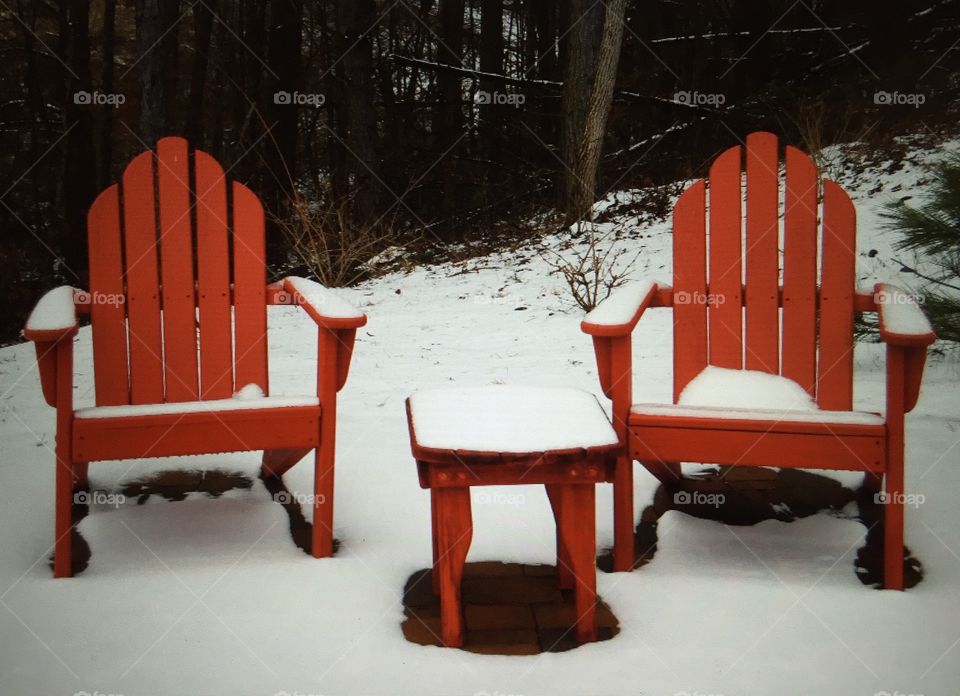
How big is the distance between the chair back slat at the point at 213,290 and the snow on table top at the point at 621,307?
3.79ft

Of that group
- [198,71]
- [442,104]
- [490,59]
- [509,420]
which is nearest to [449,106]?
[442,104]

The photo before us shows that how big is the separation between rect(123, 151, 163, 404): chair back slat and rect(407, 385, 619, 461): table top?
0.97 metres

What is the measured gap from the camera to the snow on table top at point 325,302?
230 cm

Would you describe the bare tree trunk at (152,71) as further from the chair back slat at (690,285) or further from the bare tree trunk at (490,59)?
the chair back slat at (690,285)

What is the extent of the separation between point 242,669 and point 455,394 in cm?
84

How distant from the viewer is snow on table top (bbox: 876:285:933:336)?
2.13 m

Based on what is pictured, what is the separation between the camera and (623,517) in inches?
91.4

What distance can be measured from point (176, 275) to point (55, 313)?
0.51 metres

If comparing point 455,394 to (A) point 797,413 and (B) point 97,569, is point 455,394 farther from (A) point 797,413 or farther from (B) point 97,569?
(B) point 97,569

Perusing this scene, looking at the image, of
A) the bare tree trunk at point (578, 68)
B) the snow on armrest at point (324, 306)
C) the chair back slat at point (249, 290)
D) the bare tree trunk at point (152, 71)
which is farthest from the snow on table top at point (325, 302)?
the bare tree trunk at point (578, 68)

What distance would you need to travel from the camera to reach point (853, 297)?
2.61 meters

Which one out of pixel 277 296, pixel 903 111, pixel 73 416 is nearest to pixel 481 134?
pixel 903 111

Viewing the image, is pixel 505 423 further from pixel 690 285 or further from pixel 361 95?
pixel 361 95

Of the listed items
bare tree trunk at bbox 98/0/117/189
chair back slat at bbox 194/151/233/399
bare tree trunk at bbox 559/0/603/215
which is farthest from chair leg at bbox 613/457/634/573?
bare tree trunk at bbox 98/0/117/189
